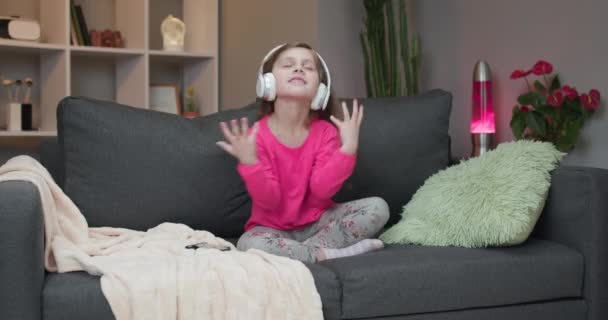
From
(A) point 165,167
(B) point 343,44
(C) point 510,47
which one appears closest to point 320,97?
(A) point 165,167

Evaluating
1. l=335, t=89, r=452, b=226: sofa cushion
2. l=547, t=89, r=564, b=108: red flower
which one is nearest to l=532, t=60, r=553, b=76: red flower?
l=547, t=89, r=564, b=108: red flower

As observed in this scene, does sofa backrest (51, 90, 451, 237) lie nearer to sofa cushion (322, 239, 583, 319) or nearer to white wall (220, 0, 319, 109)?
sofa cushion (322, 239, 583, 319)

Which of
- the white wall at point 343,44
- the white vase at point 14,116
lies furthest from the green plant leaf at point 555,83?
the white vase at point 14,116

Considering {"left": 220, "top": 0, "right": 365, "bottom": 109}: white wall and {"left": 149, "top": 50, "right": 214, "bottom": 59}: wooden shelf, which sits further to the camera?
{"left": 149, "top": 50, "right": 214, "bottom": 59}: wooden shelf

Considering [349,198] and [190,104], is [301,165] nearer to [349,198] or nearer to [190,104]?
[349,198]

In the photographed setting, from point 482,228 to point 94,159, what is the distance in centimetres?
106

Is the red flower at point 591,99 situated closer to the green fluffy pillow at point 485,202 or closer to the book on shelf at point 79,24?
the green fluffy pillow at point 485,202

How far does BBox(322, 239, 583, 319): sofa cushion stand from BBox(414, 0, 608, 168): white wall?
1077mm

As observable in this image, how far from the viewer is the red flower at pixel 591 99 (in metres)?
2.84

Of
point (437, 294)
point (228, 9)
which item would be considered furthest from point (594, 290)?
point (228, 9)

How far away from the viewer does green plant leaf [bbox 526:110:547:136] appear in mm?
2941

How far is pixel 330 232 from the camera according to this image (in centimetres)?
210

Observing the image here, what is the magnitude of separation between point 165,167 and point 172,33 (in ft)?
7.42

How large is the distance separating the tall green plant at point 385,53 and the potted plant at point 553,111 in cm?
72
